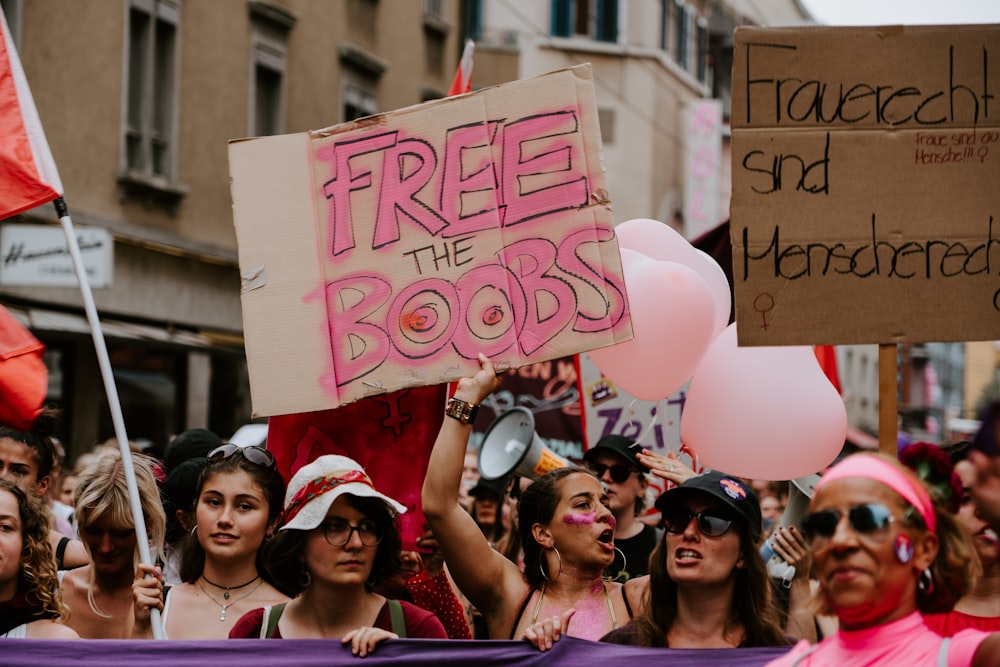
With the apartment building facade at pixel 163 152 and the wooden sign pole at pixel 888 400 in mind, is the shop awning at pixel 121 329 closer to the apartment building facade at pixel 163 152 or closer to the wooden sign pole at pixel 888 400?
the apartment building facade at pixel 163 152

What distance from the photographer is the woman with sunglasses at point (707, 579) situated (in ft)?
13.6

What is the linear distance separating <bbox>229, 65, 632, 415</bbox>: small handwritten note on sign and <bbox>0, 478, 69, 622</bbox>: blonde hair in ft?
2.24

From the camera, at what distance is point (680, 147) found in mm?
35656

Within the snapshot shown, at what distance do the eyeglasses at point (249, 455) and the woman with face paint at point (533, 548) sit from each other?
2.14 feet

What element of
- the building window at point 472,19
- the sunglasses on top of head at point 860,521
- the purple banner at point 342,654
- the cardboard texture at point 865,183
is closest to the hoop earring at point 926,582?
the sunglasses on top of head at point 860,521

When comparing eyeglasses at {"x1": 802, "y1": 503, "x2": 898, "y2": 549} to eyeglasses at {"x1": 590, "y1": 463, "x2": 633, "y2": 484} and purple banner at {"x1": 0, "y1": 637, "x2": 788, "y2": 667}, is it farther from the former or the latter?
eyeglasses at {"x1": 590, "y1": 463, "x2": 633, "y2": 484}

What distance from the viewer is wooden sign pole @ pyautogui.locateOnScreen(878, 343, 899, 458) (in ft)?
12.6

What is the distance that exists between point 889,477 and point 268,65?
17.0 metres

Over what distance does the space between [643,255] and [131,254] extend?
478 inches

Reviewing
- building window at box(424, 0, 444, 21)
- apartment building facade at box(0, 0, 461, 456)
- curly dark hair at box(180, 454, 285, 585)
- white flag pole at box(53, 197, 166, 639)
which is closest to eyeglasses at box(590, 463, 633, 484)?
curly dark hair at box(180, 454, 285, 585)

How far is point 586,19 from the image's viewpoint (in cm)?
3216

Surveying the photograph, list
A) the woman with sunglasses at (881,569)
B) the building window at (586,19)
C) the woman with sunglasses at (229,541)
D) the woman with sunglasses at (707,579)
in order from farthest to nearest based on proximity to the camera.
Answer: the building window at (586,19), the woman with sunglasses at (229,541), the woman with sunglasses at (707,579), the woman with sunglasses at (881,569)

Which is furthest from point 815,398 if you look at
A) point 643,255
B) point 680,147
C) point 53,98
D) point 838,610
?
point 680,147

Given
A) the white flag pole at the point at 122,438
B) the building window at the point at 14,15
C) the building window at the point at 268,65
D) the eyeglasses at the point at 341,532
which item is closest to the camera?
the eyeglasses at the point at 341,532
